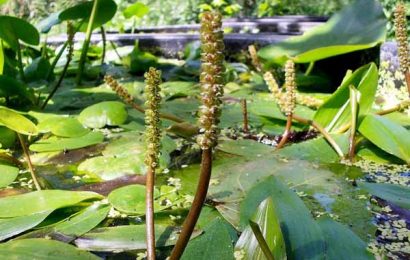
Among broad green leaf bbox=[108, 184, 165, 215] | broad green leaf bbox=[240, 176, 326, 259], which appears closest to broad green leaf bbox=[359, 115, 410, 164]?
broad green leaf bbox=[240, 176, 326, 259]

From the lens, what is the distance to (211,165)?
56 cm

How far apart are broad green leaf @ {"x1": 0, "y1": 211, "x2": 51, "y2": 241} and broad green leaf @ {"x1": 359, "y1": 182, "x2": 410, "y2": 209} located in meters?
0.61

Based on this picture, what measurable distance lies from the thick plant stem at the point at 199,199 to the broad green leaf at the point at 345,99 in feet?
2.69

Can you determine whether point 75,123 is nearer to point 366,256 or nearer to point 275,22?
point 366,256

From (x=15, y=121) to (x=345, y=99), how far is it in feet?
2.71

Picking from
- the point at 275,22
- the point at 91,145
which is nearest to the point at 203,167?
the point at 91,145

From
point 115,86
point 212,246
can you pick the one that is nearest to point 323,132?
point 115,86

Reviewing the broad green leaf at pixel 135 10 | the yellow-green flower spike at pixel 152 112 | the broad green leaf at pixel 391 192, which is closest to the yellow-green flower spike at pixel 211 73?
the yellow-green flower spike at pixel 152 112

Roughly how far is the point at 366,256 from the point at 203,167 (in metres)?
0.30

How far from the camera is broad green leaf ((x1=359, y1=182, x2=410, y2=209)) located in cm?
93

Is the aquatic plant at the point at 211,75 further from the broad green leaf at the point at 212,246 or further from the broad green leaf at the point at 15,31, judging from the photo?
the broad green leaf at the point at 15,31

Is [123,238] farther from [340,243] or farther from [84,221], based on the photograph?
[340,243]

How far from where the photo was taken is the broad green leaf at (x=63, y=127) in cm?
134

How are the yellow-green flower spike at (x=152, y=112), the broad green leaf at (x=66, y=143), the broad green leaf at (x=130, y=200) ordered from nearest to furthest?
the yellow-green flower spike at (x=152, y=112) → the broad green leaf at (x=130, y=200) → the broad green leaf at (x=66, y=143)
